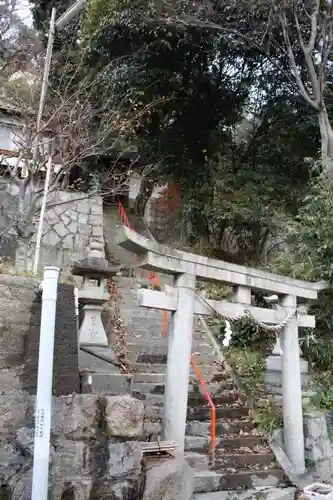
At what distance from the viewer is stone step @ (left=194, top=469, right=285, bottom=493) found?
6273 mm

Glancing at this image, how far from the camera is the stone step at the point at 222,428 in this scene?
7328 mm

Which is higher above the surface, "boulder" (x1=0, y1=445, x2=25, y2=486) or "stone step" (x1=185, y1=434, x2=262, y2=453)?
"boulder" (x1=0, y1=445, x2=25, y2=486)

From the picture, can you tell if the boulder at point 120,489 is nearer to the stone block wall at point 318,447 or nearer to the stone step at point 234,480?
the stone step at point 234,480

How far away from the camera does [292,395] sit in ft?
24.5

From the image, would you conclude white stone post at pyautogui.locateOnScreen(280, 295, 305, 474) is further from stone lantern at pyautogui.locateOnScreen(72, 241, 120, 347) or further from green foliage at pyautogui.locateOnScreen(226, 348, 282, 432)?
stone lantern at pyautogui.locateOnScreen(72, 241, 120, 347)

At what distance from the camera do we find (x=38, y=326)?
4.60 m

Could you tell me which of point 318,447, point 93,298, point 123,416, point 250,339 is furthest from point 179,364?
point 250,339

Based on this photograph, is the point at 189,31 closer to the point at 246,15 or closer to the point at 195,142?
the point at 246,15

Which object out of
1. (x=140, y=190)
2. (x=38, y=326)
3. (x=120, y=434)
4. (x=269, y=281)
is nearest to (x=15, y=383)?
(x=38, y=326)

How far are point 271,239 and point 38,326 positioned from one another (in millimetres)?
12669

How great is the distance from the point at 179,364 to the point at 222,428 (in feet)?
6.37

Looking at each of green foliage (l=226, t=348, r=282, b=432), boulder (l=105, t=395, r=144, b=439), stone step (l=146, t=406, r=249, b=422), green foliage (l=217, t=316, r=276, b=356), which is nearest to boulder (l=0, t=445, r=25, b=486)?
boulder (l=105, t=395, r=144, b=439)

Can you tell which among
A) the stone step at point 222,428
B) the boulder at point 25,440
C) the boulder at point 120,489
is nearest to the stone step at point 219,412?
the stone step at point 222,428

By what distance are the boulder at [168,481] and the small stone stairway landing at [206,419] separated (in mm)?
543
